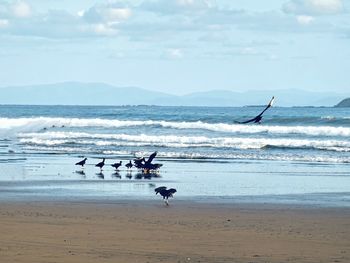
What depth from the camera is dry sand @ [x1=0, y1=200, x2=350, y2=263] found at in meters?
9.67

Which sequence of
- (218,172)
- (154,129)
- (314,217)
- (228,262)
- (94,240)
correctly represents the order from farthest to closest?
(154,129)
(218,172)
(314,217)
(94,240)
(228,262)

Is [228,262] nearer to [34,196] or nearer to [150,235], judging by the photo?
[150,235]

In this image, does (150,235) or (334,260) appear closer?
(334,260)

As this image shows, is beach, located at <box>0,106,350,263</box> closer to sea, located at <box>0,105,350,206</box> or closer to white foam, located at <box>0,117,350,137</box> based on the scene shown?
sea, located at <box>0,105,350,206</box>

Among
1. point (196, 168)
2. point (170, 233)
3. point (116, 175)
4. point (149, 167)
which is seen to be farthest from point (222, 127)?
point (170, 233)

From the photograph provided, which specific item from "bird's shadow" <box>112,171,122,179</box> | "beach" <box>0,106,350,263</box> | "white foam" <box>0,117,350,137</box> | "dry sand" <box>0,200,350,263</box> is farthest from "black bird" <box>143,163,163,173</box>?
"white foam" <box>0,117,350,137</box>

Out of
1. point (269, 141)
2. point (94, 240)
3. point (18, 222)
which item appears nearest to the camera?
point (94, 240)

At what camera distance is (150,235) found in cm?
1098

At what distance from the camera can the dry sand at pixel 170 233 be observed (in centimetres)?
967

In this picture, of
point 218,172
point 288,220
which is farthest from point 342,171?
point 288,220

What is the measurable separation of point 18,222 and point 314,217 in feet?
14.4

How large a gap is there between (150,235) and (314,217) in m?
3.09

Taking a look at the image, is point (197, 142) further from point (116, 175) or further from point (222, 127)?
point (116, 175)

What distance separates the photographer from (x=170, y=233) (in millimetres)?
11180
